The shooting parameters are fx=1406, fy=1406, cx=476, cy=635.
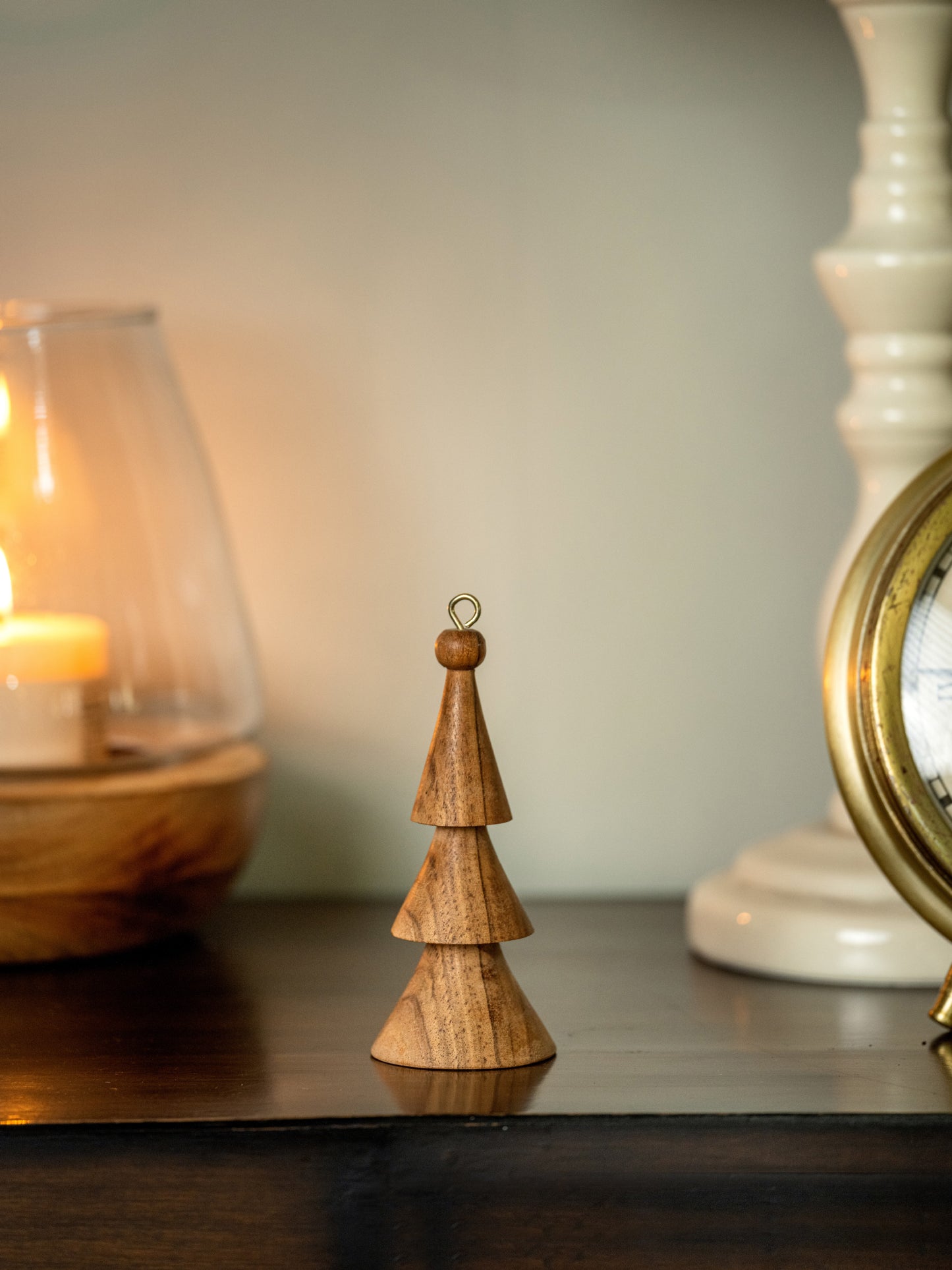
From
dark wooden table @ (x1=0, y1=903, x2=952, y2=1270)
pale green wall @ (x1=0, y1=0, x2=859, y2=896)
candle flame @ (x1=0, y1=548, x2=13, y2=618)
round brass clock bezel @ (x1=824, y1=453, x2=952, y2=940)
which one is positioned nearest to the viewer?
dark wooden table @ (x1=0, y1=903, x2=952, y2=1270)

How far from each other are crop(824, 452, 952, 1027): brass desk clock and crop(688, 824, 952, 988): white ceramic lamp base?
6 cm

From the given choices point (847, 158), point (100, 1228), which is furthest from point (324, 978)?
point (847, 158)

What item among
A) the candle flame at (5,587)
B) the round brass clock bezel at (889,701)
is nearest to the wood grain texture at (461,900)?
the round brass clock bezel at (889,701)

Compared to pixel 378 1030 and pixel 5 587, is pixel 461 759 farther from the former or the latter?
pixel 5 587

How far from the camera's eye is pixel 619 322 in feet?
2.75

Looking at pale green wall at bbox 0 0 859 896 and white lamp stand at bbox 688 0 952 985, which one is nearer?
white lamp stand at bbox 688 0 952 985

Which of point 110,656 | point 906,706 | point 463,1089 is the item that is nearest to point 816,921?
point 906,706

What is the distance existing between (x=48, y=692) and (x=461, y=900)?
0.25m

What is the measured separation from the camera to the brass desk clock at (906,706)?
22.3 inches

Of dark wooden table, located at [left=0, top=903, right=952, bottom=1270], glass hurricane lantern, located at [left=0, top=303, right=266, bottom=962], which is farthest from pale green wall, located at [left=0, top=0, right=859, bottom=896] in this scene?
dark wooden table, located at [left=0, top=903, right=952, bottom=1270]

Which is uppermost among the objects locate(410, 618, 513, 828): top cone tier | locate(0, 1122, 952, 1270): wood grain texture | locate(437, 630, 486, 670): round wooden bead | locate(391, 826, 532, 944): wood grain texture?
locate(437, 630, 486, 670): round wooden bead

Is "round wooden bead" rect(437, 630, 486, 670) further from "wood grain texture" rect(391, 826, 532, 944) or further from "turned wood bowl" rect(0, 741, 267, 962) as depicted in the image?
"turned wood bowl" rect(0, 741, 267, 962)

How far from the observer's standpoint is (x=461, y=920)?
510 mm

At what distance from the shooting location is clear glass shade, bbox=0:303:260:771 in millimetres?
658
